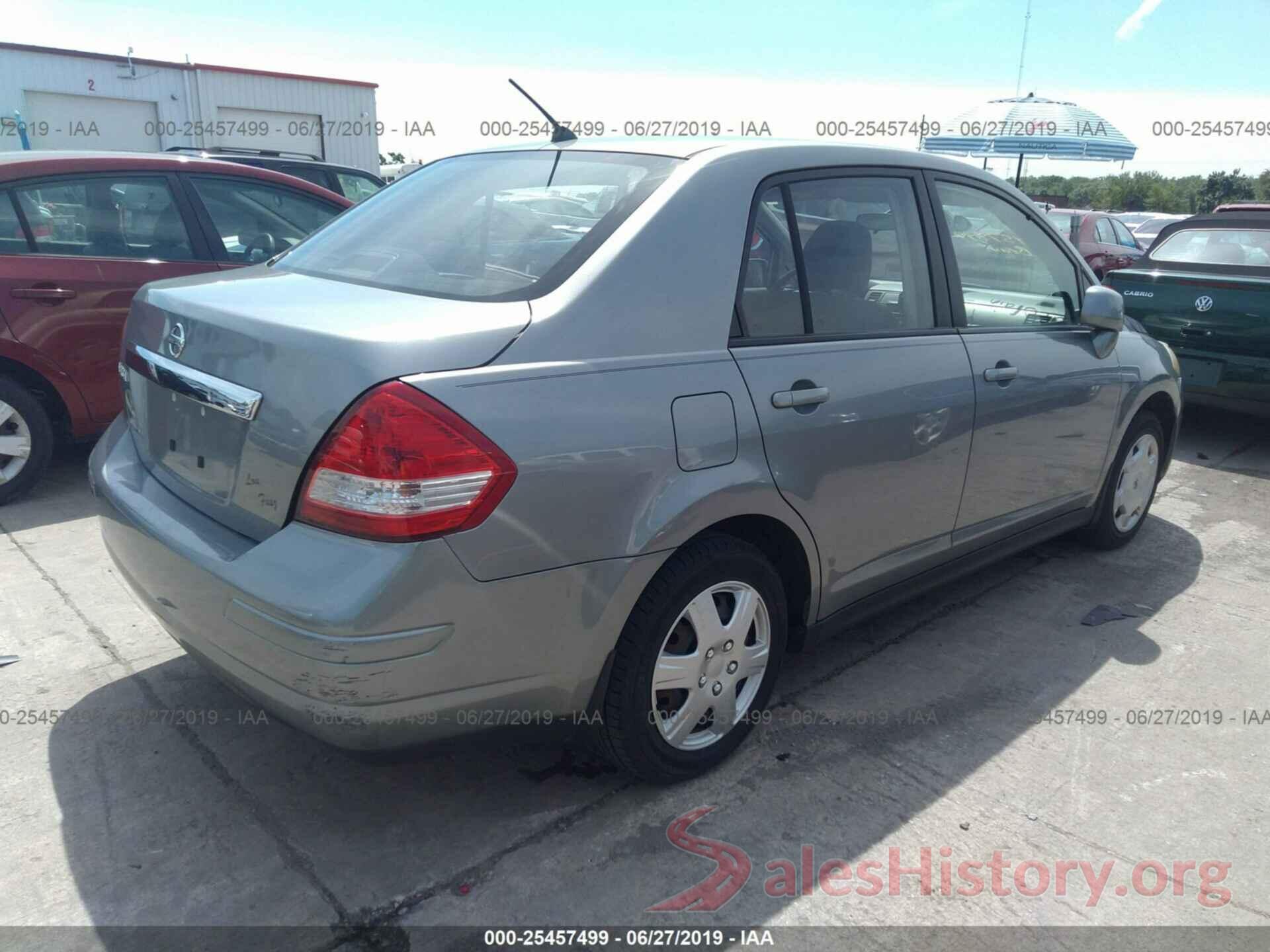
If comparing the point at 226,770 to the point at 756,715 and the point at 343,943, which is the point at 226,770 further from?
the point at 756,715

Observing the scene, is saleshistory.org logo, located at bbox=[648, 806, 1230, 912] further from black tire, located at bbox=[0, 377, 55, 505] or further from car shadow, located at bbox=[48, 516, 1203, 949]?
black tire, located at bbox=[0, 377, 55, 505]

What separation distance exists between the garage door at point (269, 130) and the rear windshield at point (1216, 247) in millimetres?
18536

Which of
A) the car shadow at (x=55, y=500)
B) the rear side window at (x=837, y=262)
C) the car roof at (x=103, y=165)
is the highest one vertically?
the car roof at (x=103, y=165)

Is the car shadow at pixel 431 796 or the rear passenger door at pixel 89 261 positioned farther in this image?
the rear passenger door at pixel 89 261

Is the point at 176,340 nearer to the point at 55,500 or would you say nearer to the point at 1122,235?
the point at 55,500

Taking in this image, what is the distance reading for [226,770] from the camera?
273cm

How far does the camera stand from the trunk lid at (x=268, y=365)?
2.07 m

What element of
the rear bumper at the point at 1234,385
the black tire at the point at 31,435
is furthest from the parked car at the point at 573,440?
the rear bumper at the point at 1234,385

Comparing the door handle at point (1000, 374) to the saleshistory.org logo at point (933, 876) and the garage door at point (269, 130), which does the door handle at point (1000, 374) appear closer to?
the saleshistory.org logo at point (933, 876)

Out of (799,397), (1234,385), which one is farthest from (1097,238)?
(799,397)

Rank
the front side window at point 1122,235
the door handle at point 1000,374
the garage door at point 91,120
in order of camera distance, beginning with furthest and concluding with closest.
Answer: the garage door at point 91,120 < the front side window at point 1122,235 < the door handle at point 1000,374

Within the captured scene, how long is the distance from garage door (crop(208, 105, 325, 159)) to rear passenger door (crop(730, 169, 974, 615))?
20.4 metres

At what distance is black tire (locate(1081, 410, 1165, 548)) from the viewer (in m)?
4.39

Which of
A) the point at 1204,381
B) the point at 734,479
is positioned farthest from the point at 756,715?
the point at 1204,381
